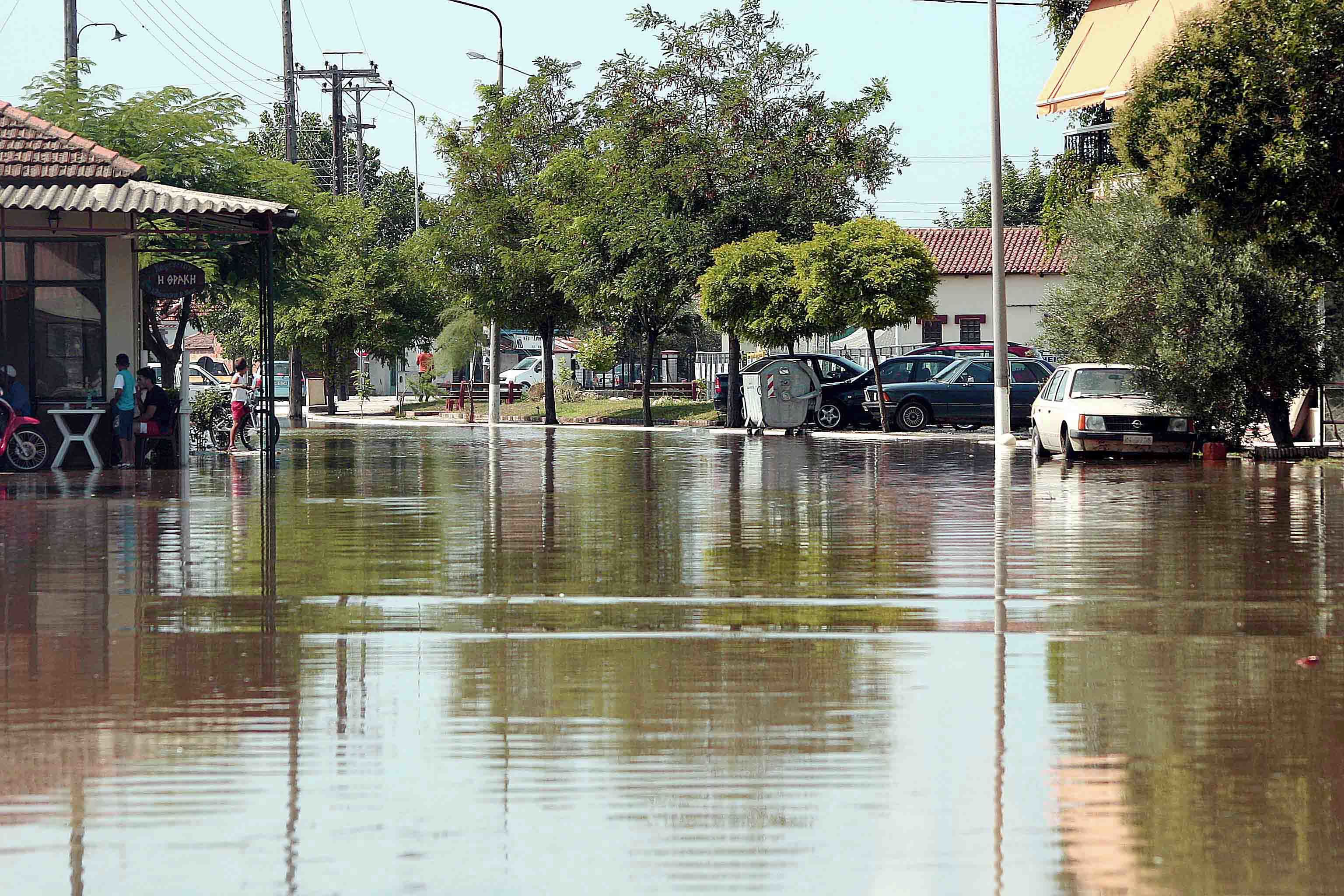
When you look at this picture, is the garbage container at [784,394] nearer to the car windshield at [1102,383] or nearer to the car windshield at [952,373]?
the car windshield at [952,373]

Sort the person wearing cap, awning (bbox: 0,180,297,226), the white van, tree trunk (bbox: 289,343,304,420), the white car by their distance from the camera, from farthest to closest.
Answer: the white van < tree trunk (bbox: 289,343,304,420) < the white car < the person wearing cap < awning (bbox: 0,180,297,226)

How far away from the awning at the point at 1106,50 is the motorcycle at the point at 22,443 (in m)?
24.3

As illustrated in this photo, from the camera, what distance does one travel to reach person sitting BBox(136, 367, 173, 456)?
1039 inches

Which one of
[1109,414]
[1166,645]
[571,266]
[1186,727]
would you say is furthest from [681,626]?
[571,266]

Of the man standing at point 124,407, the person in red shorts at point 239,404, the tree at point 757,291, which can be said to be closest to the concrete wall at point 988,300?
the tree at point 757,291

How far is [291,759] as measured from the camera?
22.0ft

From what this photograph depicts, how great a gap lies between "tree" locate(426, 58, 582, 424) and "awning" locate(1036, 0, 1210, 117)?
1496 centimetres

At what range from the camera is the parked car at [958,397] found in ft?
132

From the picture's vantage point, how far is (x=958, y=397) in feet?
132

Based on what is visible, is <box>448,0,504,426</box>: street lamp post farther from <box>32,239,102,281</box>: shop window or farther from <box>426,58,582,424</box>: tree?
<box>32,239,102,281</box>: shop window

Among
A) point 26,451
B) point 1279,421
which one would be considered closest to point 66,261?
point 26,451

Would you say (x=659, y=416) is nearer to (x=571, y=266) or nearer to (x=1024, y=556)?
(x=571, y=266)

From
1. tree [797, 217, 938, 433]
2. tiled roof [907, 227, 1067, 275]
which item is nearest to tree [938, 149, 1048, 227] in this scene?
tiled roof [907, 227, 1067, 275]

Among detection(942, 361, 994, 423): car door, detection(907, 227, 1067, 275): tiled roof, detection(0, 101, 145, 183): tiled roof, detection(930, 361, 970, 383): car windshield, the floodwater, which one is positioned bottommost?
the floodwater
